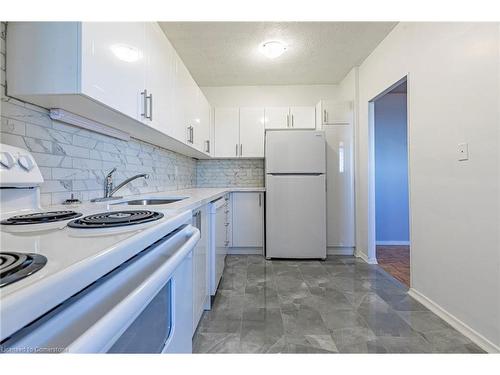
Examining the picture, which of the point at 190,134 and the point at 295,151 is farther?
the point at 295,151

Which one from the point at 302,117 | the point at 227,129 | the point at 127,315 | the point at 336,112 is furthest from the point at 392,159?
the point at 127,315

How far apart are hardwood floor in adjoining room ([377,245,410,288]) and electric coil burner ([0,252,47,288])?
109 inches

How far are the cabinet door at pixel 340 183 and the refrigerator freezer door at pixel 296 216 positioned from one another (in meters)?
0.24

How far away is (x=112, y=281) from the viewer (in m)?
0.49

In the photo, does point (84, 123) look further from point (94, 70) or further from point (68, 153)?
point (94, 70)

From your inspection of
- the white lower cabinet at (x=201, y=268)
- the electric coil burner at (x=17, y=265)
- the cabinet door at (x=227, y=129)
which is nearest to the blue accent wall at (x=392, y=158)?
the cabinet door at (x=227, y=129)

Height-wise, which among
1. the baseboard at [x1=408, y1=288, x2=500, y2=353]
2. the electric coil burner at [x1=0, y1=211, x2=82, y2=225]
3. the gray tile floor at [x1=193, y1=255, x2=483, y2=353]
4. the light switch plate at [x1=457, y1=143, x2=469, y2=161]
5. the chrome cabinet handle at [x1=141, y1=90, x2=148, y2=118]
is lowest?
the gray tile floor at [x1=193, y1=255, x2=483, y2=353]

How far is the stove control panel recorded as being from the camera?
Answer: 913mm

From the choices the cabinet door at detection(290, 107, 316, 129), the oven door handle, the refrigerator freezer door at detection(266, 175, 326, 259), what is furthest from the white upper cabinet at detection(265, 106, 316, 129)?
the oven door handle

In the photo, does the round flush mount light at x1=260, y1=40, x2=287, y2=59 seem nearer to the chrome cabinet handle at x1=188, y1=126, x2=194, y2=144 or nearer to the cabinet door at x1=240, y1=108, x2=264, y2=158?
the cabinet door at x1=240, y1=108, x2=264, y2=158

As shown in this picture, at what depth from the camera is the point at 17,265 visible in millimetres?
379

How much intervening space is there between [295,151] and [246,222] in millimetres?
1150

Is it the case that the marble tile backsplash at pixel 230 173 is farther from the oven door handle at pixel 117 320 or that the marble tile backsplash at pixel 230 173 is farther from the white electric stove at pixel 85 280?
the oven door handle at pixel 117 320

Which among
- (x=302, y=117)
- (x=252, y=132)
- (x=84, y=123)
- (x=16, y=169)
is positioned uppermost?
(x=302, y=117)
